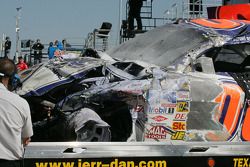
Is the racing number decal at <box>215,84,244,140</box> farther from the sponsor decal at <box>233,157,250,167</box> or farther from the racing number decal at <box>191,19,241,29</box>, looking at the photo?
the racing number decal at <box>191,19,241,29</box>

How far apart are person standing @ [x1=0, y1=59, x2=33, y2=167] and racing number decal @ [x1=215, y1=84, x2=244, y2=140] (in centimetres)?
184

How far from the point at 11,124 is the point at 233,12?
150 inches

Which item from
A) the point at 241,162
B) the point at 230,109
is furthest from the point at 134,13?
the point at 241,162

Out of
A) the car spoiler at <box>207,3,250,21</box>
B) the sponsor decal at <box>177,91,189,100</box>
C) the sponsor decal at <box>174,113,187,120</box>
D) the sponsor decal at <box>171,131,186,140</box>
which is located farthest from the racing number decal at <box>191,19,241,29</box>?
the sponsor decal at <box>171,131,186,140</box>

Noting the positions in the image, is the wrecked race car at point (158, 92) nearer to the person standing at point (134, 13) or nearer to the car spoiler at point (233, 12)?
the car spoiler at point (233, 12)

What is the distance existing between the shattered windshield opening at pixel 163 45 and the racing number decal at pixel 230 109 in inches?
28.2

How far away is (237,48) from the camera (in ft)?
16.5

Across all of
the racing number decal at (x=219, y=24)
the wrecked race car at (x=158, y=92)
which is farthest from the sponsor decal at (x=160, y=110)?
the racing number decal at (x=219, y=24)

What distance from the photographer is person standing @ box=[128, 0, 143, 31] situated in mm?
17438

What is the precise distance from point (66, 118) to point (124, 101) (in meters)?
0.65

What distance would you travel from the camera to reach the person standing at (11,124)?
3.24 meters

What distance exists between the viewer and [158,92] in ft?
13.8

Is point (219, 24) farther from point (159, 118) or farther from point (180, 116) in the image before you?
point (159, 118)

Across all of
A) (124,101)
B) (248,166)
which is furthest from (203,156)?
(124,101)
